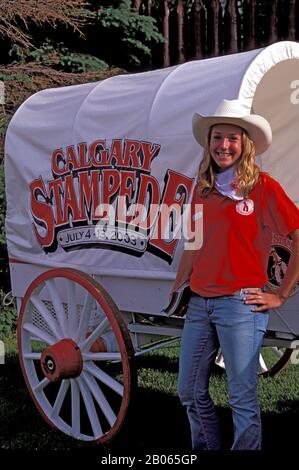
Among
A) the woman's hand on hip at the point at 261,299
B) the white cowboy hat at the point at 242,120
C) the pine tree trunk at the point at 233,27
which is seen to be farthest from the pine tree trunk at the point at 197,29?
the woman's hand on hip at the point at 261,299

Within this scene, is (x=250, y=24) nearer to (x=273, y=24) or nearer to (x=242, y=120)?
(x=273, y=24)

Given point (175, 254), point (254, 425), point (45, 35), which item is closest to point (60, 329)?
point (175, 254)

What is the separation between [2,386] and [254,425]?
10.2ft

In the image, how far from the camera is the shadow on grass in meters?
4.82

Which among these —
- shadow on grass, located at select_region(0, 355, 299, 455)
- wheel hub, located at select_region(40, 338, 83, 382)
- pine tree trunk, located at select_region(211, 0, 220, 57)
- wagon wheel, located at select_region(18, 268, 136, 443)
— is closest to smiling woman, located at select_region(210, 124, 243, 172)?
wagon wheel, located at select_region(18, 268, 136, 443)

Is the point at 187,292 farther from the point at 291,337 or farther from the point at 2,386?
the point at 2,386

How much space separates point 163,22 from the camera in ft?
34.4

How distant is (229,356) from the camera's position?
3.69 metres

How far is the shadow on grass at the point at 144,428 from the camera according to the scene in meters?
4.82

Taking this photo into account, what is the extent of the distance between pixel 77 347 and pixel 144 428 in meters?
0.82

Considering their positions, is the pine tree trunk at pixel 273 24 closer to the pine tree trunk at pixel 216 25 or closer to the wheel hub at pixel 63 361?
the pine tree trunk at pixel 216 25

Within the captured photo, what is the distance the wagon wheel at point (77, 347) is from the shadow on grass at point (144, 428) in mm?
108

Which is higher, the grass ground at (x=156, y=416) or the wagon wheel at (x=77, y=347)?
the wagon wheel at (x=77, y=347)

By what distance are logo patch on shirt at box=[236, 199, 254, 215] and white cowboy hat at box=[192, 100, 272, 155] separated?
1.04 feet
